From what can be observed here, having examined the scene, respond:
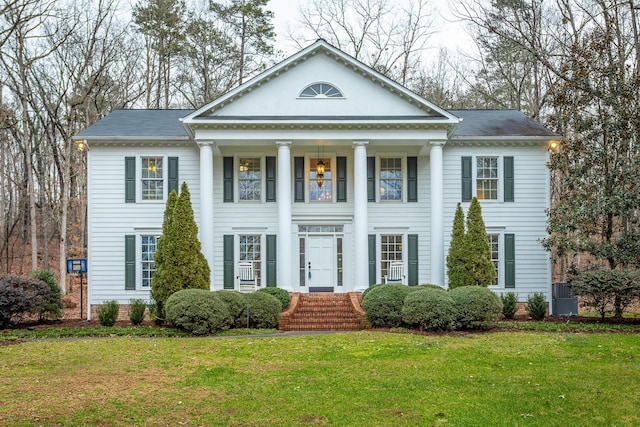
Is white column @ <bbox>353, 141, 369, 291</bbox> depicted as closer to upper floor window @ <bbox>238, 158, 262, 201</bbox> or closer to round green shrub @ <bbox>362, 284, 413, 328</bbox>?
round green shrub @ <bbox>362, 284, 413, 328</bbox>

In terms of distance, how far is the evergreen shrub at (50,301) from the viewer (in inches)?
632

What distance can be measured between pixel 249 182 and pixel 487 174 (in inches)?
316

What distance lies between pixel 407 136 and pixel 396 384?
1098 centimetres

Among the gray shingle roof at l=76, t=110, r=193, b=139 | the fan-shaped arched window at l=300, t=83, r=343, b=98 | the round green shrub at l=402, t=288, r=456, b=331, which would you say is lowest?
the round green shrub at l=402, t=288, r=456, b=331

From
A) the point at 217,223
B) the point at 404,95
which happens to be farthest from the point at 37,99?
the point at 404,95

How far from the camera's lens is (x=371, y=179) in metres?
19.6

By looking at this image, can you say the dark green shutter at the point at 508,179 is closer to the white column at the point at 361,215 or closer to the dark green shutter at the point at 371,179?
the dark green shutter at the point at 371,179

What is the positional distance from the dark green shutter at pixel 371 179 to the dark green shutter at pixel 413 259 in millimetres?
1850

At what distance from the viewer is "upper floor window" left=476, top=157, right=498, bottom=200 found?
19500 millimetres

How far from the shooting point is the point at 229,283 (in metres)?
19.0

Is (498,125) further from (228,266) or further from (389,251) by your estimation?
(228,266)

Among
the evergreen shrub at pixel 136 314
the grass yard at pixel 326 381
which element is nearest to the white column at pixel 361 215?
the grass yard at pixel 326 381

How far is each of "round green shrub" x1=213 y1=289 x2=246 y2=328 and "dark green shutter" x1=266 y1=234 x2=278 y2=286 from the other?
15.1ft

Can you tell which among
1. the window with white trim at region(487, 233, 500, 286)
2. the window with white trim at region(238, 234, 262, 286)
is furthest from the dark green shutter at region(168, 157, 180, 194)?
the window with white trim at region(487, 233, 500, 286)
